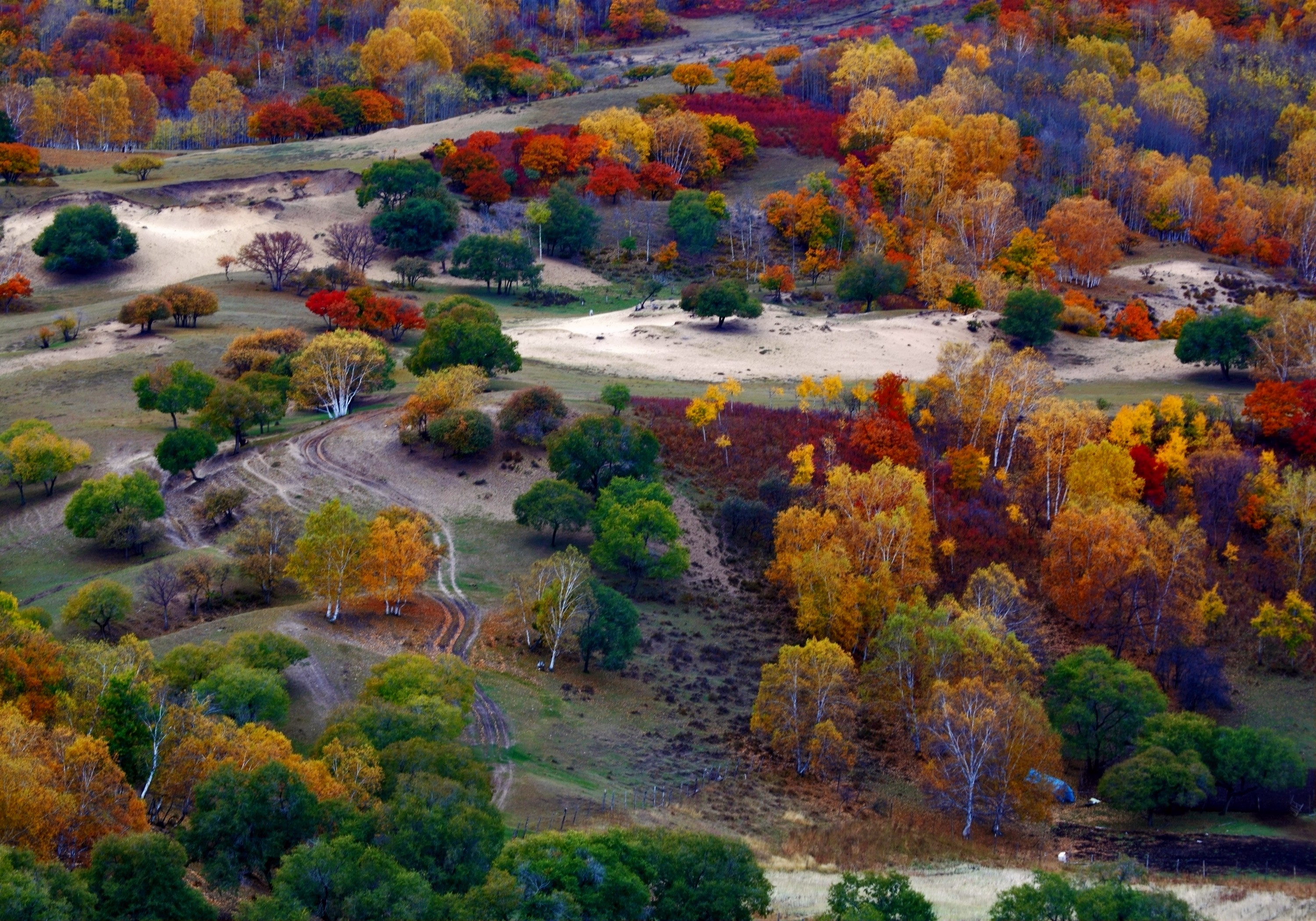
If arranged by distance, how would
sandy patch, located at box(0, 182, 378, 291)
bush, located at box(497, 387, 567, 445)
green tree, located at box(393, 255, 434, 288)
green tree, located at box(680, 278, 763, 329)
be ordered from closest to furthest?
bush, located at box(497, 387, 567, 445) < green tree, located at box(680, 278, 763, 329) < sandy patch, located at box(0, 182, 378, 291) < green tree, located at box(393, 255, 434, 288)

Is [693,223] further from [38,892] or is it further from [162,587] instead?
[38,892]

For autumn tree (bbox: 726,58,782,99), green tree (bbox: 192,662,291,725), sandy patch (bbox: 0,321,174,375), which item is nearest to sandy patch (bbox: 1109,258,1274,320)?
autumn tree (bbox: 726,58,782,99)

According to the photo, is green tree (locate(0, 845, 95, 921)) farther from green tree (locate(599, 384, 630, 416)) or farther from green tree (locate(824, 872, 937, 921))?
green tree (locate(599, 384, 630, 416))

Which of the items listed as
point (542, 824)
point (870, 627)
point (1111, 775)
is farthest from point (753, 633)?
point (542, 824)

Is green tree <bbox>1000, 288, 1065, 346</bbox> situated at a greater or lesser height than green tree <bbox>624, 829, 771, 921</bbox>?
greater

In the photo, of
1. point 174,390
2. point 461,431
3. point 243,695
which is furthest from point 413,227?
point 243,695

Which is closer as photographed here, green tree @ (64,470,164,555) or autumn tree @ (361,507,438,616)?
autumn tree @ (361,507,438,616)

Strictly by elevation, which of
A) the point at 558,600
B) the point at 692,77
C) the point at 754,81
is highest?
the point at 692,77
